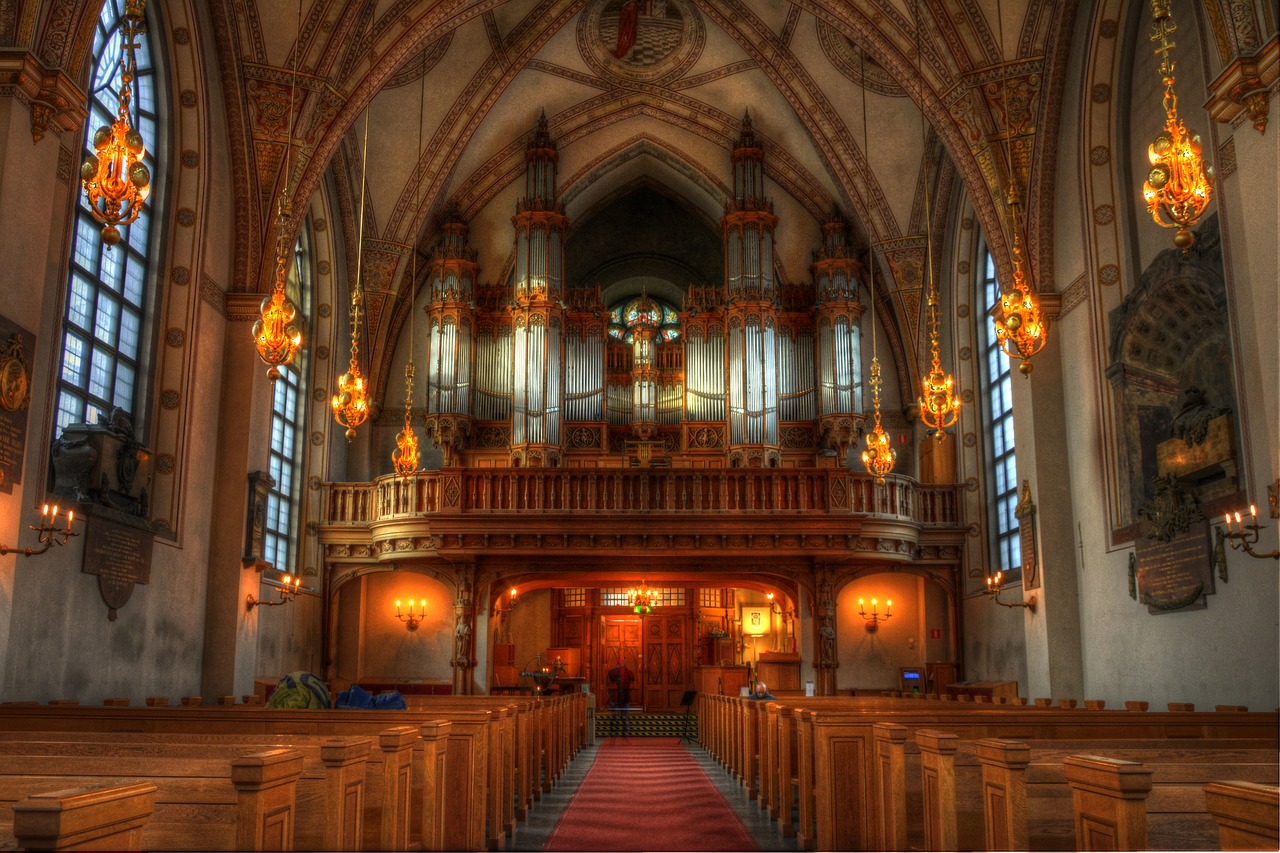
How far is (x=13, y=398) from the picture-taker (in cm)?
1044

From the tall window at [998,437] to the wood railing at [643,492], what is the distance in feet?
6.24

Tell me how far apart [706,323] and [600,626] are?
7469 millimetres

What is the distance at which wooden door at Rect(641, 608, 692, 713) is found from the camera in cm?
2517

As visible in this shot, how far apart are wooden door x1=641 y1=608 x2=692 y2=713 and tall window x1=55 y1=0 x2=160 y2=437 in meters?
13.9

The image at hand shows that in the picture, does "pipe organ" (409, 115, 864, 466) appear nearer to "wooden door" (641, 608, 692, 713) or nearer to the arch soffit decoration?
"wooden door" (641, 608, 692, 713)

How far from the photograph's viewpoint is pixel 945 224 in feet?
69.4

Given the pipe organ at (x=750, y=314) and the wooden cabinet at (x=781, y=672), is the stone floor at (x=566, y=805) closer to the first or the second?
the wooden cabinet at (x=781, y=672)

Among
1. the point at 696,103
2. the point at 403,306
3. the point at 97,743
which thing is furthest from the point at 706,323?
the point at 97,743

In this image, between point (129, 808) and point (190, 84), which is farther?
point (190, 84)

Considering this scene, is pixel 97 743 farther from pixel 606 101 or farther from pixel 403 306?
pixel 606 101

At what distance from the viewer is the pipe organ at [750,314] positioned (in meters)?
21.7

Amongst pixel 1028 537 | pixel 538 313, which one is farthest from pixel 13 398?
pixel 1028 537

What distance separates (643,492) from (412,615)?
559cm

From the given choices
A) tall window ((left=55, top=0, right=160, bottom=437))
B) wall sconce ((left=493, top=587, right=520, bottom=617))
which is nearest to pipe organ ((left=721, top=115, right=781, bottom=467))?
wall sconce ((left=493, top=587, right=520, bottom=617))
